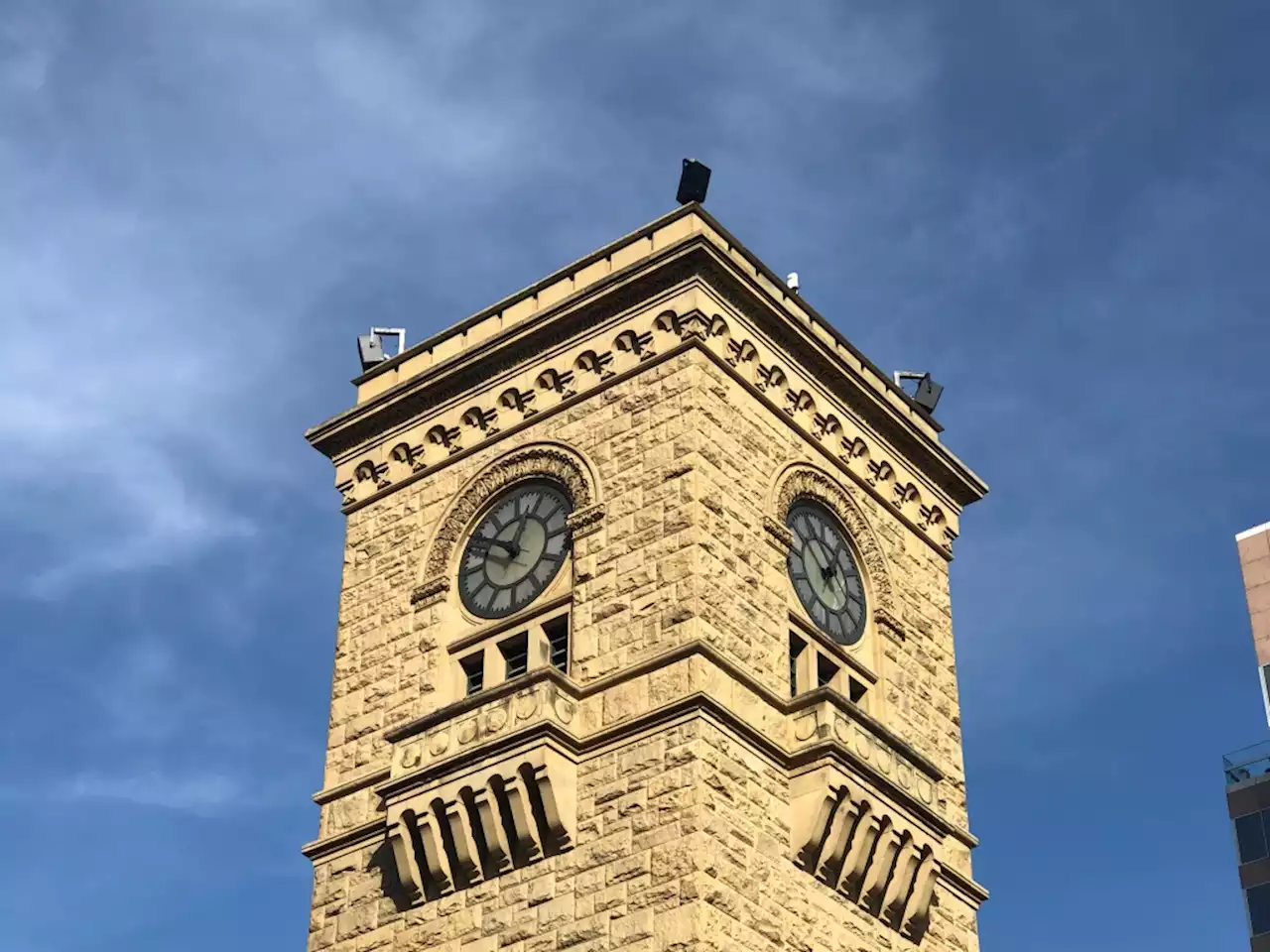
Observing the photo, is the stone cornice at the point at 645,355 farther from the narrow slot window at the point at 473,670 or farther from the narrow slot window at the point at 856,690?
the narrow slot window at the point at 856,690

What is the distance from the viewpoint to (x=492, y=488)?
1670 inches

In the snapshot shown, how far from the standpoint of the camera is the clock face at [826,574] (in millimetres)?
41219

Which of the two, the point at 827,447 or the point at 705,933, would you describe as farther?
the point at 827,447

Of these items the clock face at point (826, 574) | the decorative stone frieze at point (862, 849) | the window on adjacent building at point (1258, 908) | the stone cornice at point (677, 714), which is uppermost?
the window on adjacent building at point (1258, 908)

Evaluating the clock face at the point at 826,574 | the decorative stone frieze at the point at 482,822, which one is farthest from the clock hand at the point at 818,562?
the decorative stone frieze at the point at 482,822

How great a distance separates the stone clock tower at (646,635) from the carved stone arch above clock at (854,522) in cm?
7

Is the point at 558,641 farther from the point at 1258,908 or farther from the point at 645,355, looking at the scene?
the point at 1258,908

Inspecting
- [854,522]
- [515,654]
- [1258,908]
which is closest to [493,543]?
[515,654]

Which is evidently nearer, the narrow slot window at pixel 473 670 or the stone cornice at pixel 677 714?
the stone cornice at pixel 677 714

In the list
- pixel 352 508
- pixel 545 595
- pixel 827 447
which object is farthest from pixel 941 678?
pixel 352 508

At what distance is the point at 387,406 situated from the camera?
45.1 metres

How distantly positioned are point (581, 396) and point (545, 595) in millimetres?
4146

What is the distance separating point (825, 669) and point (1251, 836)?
41.0 metres

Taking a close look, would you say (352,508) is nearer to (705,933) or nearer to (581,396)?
(581,396)
